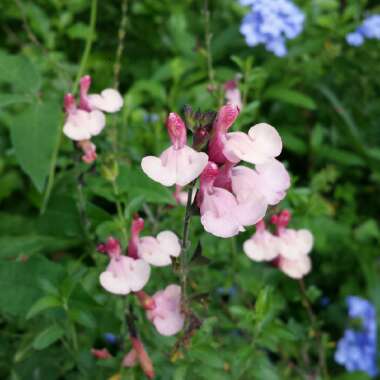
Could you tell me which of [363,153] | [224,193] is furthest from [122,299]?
[363,153]

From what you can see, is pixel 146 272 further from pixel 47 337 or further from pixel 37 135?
pixel 37 135

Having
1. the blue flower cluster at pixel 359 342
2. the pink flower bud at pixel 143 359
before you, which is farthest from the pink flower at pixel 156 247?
the blue flower cluster at pixel 359 342

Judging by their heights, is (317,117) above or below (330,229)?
above

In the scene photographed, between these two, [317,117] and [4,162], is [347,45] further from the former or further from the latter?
[4,162]

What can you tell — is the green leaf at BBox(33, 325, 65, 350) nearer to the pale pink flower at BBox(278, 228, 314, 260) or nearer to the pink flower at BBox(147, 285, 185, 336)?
the pink flower at BBox(147, 285, 185, 336)

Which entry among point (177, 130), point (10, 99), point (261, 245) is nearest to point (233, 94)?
point (261, 245)

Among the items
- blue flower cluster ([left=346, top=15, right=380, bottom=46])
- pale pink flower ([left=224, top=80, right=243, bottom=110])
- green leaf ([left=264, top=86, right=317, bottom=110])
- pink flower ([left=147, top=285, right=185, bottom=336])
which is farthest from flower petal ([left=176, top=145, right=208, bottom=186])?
blue flower cluster ([left=346, top=15, right=380, bottom=46])
